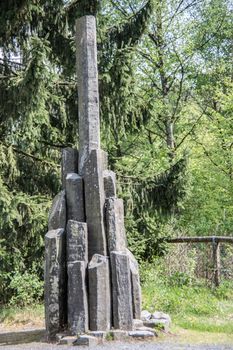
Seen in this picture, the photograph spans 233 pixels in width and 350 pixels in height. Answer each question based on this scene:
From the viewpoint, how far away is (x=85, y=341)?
436cm

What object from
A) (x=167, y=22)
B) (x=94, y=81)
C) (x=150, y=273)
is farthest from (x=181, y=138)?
(x=94, y=81)

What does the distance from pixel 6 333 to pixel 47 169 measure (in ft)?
9.99

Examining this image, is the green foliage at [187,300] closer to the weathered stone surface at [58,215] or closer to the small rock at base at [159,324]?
the small rock at base at [159,324]

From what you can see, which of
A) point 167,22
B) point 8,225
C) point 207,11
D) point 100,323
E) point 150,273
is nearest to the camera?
point 100,323

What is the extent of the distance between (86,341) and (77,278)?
642mm

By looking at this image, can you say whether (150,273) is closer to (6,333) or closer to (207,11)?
(6,333)

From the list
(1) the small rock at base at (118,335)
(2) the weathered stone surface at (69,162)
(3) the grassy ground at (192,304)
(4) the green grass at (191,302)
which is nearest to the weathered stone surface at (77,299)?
(1) the small rock at base at (118,335)

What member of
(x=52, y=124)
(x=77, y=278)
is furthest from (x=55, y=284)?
(x=52, y=124)

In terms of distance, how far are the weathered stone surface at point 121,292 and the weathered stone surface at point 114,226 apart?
0.38 ft

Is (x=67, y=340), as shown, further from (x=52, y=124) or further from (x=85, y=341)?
(x=52, y=124)

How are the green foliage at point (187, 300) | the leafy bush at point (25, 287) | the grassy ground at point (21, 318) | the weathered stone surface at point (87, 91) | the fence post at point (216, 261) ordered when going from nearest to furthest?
the weathered stone surface at point (87, 91) → the green foliage at point (187, 300) → the grassy ground at point (21, 318) → the leafy bush at point (25, 287) → the fence post at point (216, 261)

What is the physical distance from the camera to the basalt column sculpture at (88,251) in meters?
4.71

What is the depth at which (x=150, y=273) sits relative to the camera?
8.73 metres

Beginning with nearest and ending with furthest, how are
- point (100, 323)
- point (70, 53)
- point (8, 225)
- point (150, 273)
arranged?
point (100, 323) → point (8, 225) → point (70, 53) → point (150, 273)
